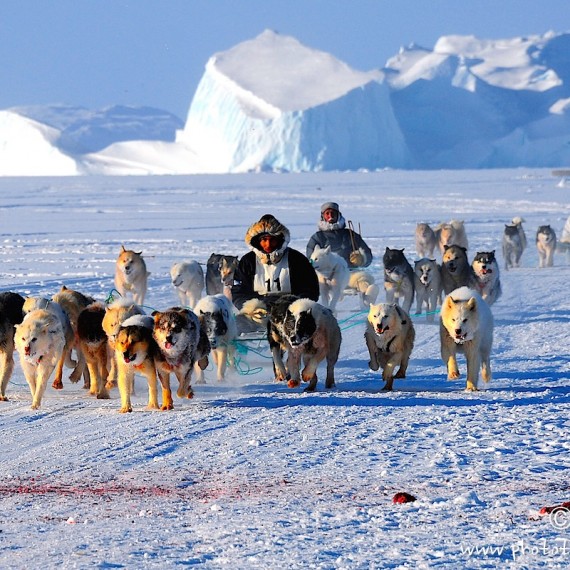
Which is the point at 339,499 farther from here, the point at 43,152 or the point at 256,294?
the point at 43,152

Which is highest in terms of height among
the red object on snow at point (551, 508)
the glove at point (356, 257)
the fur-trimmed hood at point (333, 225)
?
the fur-trimmed hood at point (333, 225)

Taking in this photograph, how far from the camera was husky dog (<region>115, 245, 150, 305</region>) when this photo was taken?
9.71 metres

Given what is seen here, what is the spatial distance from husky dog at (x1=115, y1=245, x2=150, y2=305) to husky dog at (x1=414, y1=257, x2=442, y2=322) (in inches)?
88.2

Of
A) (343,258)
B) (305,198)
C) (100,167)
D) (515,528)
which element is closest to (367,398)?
(515,528)

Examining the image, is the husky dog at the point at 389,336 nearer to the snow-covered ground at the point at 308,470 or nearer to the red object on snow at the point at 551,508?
the snow-covered ground at the point at 308,470

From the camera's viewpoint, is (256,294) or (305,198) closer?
(256,294)

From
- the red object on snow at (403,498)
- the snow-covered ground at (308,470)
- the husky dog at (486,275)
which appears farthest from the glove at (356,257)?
the red object on snow at (403,498)

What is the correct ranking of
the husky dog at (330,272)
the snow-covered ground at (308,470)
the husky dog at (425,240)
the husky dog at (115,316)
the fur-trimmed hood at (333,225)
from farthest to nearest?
the husky dog at (425,240) < the fur-trimmed hood at (333,225) < the husky dog at (330,272) < the husky dog at (115,316) < the snow-covered ground at (308,470)

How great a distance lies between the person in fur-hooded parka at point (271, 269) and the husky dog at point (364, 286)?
229cm

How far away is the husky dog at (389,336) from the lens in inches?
240

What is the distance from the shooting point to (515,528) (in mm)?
3359

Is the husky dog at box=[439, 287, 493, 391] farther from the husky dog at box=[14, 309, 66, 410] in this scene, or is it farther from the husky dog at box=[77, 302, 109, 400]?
the husky dog at box=[14, 309, 66, 410]

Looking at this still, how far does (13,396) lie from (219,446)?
195cm

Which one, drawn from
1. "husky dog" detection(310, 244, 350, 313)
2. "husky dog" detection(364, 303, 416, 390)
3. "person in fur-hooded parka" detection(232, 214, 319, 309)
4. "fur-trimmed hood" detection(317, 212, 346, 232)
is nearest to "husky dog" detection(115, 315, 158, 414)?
"husky dog" detection(364, 303, 416, 390)
